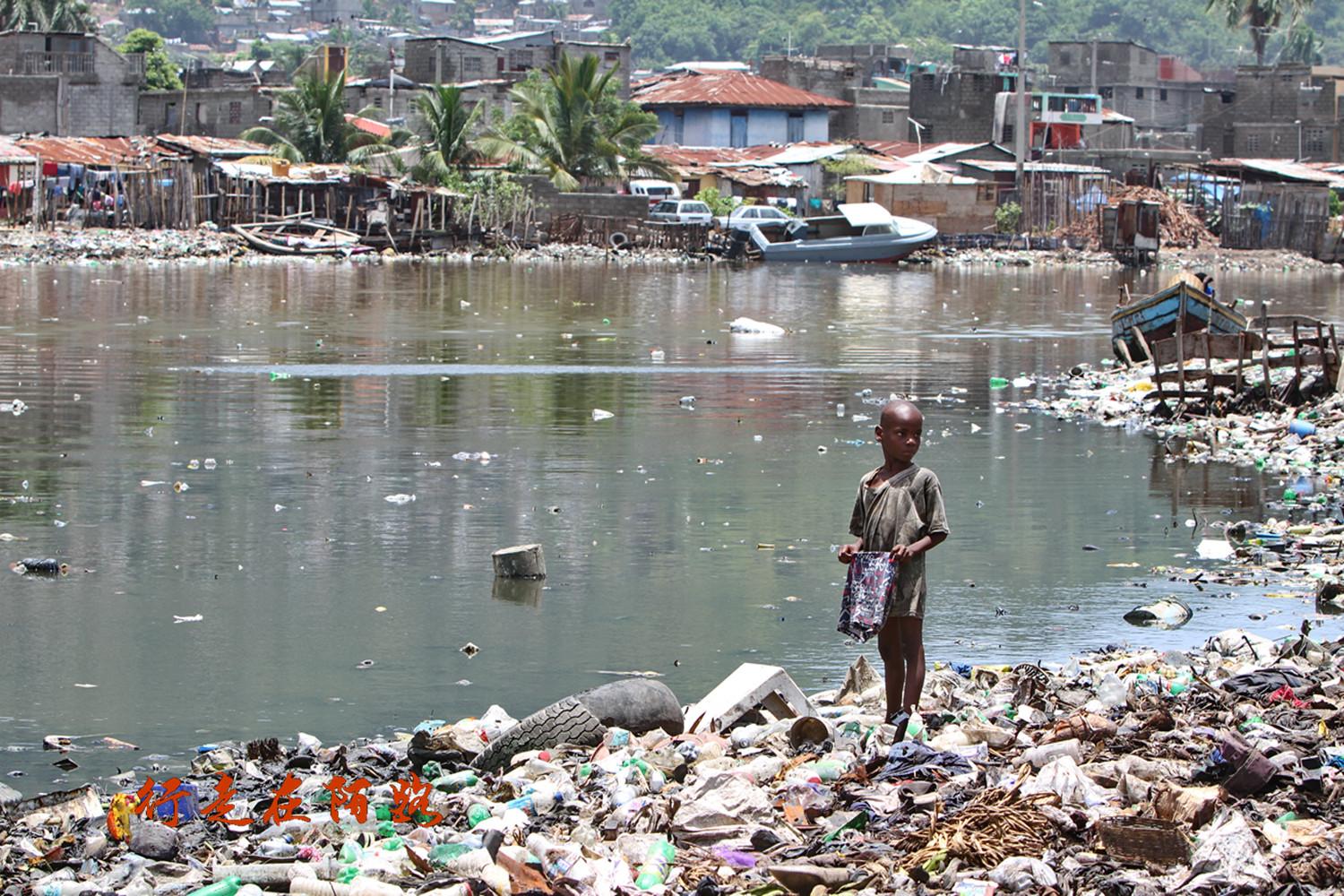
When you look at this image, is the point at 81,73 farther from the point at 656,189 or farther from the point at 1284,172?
the point at 1284,172

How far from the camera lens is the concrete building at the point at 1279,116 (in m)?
70.8

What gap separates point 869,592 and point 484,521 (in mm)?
5154

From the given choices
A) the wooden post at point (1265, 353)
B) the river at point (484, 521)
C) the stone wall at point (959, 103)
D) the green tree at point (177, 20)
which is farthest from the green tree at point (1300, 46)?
the green tree at point (177, 20)

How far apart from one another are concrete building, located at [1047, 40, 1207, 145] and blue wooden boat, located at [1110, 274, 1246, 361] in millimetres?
71049

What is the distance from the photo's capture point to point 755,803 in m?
5.46

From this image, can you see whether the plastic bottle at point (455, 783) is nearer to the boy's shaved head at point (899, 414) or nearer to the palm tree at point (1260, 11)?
the boy's shaved head at point (899, 414)

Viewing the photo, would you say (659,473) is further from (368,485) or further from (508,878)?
(508,878)

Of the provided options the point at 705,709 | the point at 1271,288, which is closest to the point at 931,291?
the point at 1271,288

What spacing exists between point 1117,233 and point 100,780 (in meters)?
49.3

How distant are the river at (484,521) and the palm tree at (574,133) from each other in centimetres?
2740

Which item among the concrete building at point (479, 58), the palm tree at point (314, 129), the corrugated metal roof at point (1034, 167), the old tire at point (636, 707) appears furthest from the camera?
the concrete building at point (479, 58)

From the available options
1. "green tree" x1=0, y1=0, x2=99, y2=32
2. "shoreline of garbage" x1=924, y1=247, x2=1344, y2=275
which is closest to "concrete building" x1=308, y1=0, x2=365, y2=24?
"green tree" x1=0, y1=0, x2=99, y2=32

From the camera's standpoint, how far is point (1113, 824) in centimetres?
501

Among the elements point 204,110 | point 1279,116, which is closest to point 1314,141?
point 1279,116
